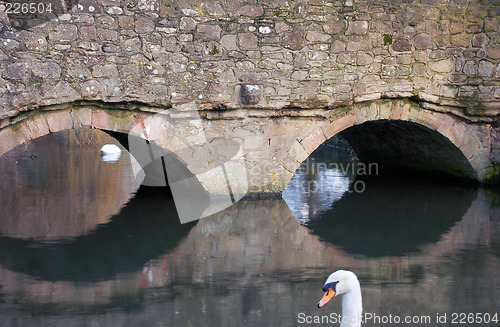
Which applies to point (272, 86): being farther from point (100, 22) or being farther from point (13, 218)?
point (13, 218)

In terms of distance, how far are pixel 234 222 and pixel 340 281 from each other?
320cm

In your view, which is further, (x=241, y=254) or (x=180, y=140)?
(x=180, y=140)

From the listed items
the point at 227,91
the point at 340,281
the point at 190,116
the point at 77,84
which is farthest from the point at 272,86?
the point at 340,281

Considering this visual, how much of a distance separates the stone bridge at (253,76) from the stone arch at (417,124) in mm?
14

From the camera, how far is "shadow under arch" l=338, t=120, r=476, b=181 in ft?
23.5

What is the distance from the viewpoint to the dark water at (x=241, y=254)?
3.33 metres

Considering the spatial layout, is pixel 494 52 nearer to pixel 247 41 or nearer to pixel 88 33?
pixel 247 41

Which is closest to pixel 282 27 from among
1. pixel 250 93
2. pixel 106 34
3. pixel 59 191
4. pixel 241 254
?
pixel 250 93

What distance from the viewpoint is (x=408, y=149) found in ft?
26.9

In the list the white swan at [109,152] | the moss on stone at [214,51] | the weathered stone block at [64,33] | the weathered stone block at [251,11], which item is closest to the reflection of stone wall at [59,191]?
the white swan at [109,152]

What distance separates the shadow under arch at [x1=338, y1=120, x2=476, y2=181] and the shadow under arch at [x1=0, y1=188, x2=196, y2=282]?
3.27 metres

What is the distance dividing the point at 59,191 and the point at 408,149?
4.75 metres

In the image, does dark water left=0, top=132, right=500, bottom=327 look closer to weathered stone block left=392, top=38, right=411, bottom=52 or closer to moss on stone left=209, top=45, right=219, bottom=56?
moss on stone left=209, top=45, right=219, bottom=56

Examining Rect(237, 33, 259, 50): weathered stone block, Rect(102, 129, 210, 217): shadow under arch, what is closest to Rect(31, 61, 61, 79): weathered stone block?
Rect(102, 129, 210, 217): shadow under arch
